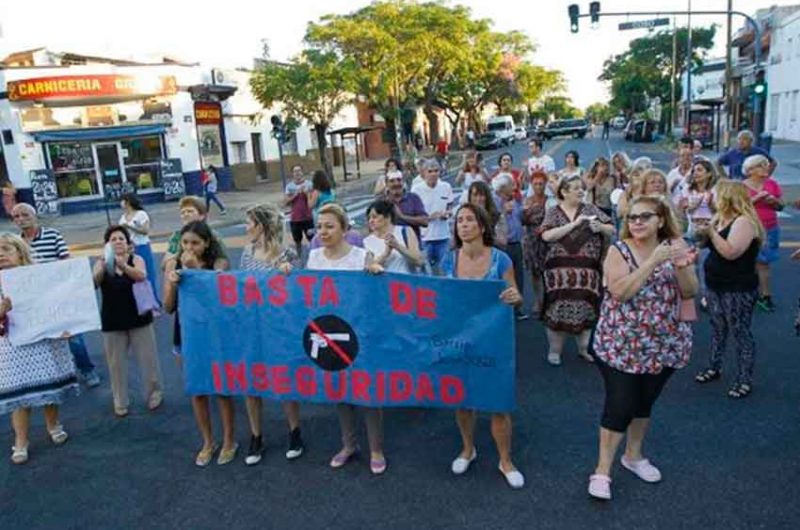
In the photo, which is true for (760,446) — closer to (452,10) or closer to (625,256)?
(625,256)

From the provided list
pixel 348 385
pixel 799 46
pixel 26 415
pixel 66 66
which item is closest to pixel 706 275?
pixel 348 385

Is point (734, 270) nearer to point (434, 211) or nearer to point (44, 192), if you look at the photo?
point (434, 211)

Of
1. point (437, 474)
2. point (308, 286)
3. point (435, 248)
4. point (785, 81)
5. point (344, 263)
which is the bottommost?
point (437, 474)

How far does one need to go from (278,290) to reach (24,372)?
195 centimetres

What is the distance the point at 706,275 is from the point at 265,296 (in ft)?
10.9

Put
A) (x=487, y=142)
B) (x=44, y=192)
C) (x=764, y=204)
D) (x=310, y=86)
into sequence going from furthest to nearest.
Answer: (x=487, y=142) → (x=310, y=86) → (x=44, y=192) → (x=764, y=204)

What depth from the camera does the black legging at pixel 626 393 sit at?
3490mm

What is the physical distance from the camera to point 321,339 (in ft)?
13.4

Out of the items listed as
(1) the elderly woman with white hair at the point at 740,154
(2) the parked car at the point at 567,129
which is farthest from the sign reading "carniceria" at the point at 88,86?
(2) the parked car at the point at 567,129

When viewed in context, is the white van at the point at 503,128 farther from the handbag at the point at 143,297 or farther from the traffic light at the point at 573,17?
the handbag at the point at 143,297

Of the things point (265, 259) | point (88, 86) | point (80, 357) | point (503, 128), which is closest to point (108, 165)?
point (88, 86)

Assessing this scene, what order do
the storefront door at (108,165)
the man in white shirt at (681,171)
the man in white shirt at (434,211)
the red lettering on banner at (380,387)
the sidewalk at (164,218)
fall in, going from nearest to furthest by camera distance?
the red lettering on banner at (380,387)
the man in white shirt at (434,211)
the man in white shirt at (681,171)
the sidewalk at (164,218)
the storefront door at (108,165)

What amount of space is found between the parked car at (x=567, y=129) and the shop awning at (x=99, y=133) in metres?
40.4

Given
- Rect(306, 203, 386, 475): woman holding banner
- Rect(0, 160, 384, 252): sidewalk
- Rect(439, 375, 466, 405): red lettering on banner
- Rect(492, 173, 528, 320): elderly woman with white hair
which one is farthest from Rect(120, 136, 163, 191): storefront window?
Rect(439, 375, 466, 405): red lettering on banner
